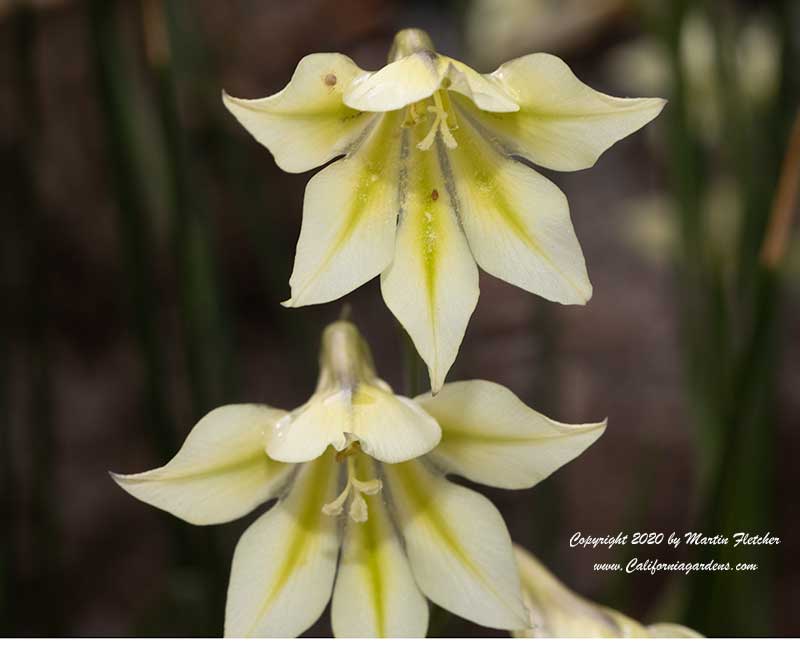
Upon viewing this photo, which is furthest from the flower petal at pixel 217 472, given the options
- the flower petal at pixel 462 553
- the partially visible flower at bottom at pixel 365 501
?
the flower petal at pixel 462 553

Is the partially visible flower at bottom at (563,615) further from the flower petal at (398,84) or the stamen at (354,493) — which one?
the flower petal at (398,84)

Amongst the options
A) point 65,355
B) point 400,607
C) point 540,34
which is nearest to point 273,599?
point 400,607

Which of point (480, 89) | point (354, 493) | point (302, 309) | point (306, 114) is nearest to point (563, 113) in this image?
point (480, 89)

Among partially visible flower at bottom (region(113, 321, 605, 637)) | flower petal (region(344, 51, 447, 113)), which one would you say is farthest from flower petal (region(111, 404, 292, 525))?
flower petal (region(344, 51, 447, 113))

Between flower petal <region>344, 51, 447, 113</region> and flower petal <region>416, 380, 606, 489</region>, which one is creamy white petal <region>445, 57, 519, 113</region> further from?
flower petal <region>416, 380, 606, 489</region>

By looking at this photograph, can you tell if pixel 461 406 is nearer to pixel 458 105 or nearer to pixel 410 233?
pixel 410 233

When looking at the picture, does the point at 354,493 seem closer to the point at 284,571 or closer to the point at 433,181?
the point at 284,571
